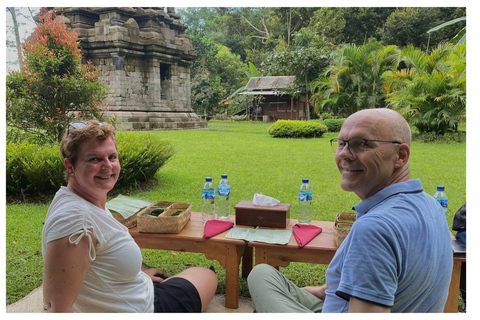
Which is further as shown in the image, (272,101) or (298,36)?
(272,101)

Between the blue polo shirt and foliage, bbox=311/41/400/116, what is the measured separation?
53.7 feet

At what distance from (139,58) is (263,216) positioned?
42.0 feet

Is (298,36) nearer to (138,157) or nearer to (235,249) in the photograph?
(138,157)

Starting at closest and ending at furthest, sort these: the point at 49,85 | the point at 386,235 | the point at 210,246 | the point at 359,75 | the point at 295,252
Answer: the point at 386,235
the point at 295,252
the point at 210,246
the point at 49,85
the point at 359,75

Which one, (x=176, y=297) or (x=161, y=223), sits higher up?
(x=161, y=223)

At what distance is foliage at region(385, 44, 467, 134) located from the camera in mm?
11633

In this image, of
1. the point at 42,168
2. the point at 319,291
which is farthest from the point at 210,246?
the point at 42,168

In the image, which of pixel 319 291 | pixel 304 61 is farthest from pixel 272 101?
pixel 319 291

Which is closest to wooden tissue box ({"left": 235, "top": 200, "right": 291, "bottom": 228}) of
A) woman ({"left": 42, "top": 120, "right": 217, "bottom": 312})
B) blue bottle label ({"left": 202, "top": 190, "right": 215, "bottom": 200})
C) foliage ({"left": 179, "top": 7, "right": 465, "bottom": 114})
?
blue bottle label ({"left": 202, "top": 190, "right": 215, "bottom": 200})

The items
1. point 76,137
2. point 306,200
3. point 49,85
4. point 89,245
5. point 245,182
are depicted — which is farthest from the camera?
point 245,182

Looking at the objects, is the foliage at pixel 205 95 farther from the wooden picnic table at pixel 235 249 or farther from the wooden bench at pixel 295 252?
the wooden bench at pixel 295 252

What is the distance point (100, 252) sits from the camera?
1.45m

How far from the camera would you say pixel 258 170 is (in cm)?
717

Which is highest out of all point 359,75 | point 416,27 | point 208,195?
point 416,27
